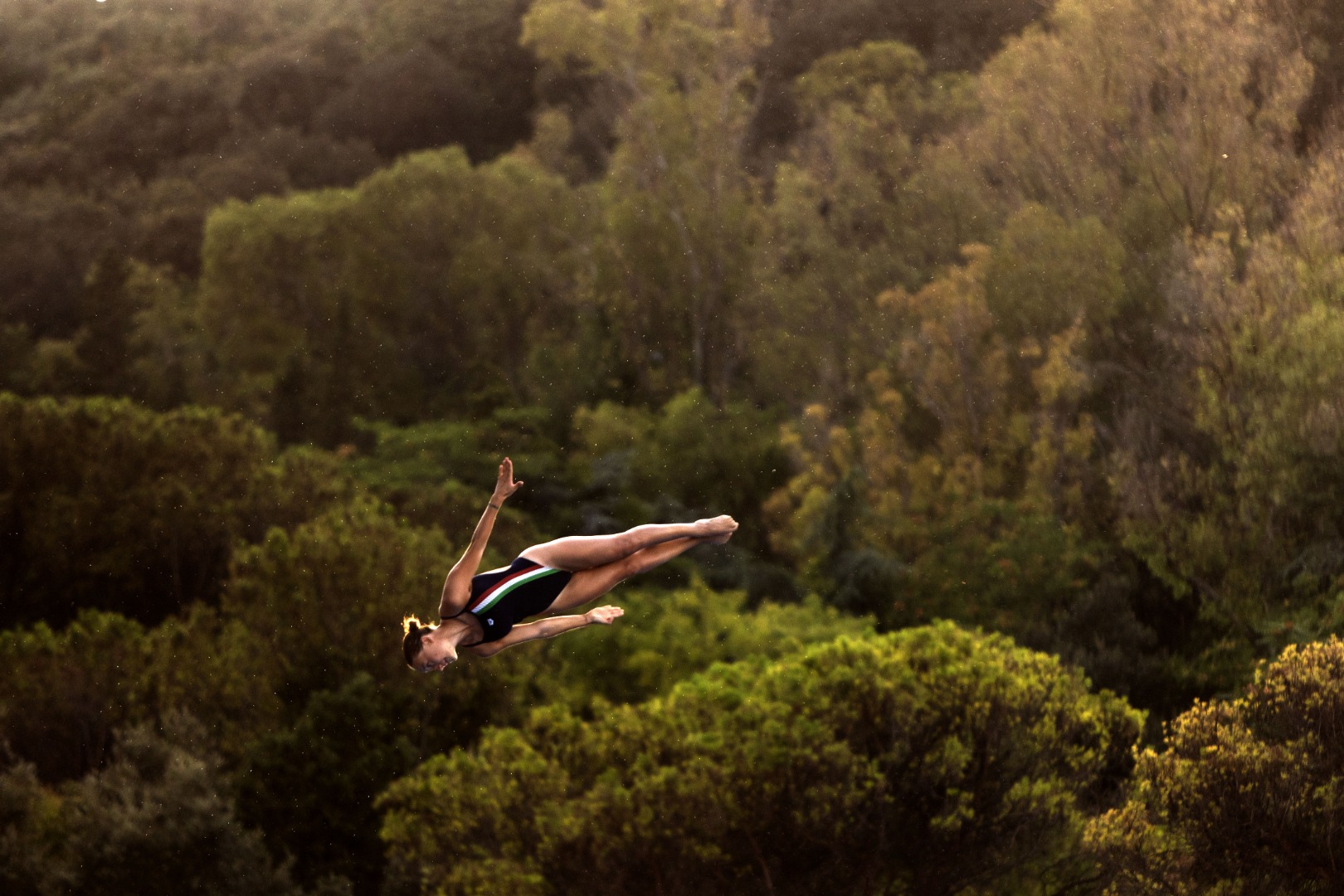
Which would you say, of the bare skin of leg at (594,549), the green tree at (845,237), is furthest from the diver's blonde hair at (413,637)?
the green tree at (845,237)

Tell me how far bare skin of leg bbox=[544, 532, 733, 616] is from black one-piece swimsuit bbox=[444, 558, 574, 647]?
0.13 m

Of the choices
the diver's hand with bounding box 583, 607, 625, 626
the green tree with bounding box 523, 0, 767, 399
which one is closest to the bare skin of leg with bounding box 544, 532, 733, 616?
the diver's hand with bounding box 583, 607, 625, 626

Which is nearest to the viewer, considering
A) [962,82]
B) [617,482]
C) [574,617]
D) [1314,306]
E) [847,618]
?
[574,617]

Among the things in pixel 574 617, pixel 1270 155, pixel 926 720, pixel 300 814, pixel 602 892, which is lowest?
pixel 300 814

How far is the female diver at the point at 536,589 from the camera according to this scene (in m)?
9.14

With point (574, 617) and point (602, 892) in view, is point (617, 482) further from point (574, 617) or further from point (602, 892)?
point (574, 617)

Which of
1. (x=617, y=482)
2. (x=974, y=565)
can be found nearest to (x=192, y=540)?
(x=617, y=482)

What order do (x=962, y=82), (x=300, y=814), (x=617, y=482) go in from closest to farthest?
(x=300, y=814)
(x=617, y=482)
(x=962, y=82)

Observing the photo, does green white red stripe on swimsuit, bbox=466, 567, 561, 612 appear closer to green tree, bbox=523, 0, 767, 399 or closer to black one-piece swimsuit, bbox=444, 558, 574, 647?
black one-piece swimsuit, bbox=444, 558, 574, 647

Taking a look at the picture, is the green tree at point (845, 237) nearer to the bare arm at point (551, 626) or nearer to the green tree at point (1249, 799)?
the green tree at point (1249, 799)

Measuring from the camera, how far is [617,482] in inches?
1538

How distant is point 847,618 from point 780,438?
11.2 metres

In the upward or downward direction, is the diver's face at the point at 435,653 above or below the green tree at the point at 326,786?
above

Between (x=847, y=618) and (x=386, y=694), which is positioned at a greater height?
(x=386, y=694)
